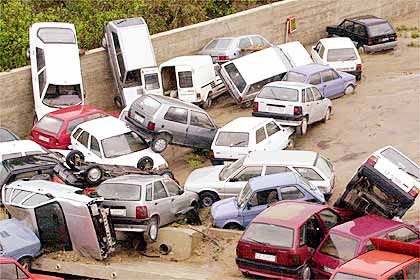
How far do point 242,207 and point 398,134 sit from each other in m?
8.00

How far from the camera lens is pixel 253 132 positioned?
20.3 m

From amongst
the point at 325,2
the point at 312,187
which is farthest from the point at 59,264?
the point at 325,2

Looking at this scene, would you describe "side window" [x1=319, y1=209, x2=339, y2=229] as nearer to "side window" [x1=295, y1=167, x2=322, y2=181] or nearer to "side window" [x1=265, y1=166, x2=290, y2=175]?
"side window" [x1=295, y1=167, x2=322, y2=181]

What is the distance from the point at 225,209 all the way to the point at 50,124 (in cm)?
766

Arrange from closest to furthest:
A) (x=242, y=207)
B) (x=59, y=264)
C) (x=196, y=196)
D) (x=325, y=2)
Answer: (x=59, y=264) < (x=242, y=207) < (x=196, y=196) < (x=325, y=2)

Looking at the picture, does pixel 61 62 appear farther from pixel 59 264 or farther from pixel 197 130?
pixel 59 264

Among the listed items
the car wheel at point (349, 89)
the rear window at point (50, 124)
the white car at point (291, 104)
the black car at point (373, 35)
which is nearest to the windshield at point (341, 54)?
the car wheel at point (349, 89)

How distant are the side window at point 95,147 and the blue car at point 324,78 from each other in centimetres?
734

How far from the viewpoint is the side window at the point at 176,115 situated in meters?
21.2

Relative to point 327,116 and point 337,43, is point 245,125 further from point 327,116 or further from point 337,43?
point 337,43

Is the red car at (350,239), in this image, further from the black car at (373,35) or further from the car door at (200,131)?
the black car at (373,35)

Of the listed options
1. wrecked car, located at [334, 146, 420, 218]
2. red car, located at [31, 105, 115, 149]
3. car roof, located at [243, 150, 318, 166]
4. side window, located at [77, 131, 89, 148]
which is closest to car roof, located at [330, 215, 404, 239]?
wrecked car, located at [334, 146, 420, 218]

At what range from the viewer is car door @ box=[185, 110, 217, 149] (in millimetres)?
21500

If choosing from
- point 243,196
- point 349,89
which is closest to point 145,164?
point 243,196
